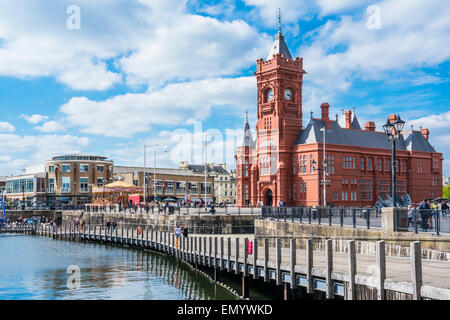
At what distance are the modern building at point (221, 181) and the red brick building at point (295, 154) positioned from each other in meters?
56.0

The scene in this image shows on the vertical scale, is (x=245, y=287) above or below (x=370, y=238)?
below

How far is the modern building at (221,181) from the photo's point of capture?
417ft

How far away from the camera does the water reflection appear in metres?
24.8

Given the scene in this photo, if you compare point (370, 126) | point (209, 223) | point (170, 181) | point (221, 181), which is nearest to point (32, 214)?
point (170, 181)

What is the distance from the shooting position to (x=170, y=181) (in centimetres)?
10950

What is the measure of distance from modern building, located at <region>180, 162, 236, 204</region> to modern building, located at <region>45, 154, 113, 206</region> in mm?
31735

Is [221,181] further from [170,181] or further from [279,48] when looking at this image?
[279,48]

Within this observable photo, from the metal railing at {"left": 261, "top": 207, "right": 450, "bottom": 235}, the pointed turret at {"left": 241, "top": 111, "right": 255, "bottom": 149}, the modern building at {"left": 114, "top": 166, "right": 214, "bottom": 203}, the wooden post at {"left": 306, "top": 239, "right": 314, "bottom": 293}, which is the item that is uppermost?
the pointed turret at {"left": 241, "top": 111, "right": 255, "bottom": 149}

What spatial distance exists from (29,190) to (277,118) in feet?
205

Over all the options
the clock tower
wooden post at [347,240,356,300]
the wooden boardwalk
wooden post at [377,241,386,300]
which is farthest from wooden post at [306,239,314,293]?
the clock tower

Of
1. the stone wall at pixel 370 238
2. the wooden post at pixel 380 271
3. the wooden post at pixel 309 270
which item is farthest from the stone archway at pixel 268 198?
the wooden post at pixel 380 271

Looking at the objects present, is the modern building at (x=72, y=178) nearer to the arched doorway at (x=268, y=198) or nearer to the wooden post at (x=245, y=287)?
the arched doorway at (x=268, y=198)

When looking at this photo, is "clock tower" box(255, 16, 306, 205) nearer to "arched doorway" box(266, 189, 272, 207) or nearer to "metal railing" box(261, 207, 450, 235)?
"arched doorway" box(266, 189, 272, 207)
